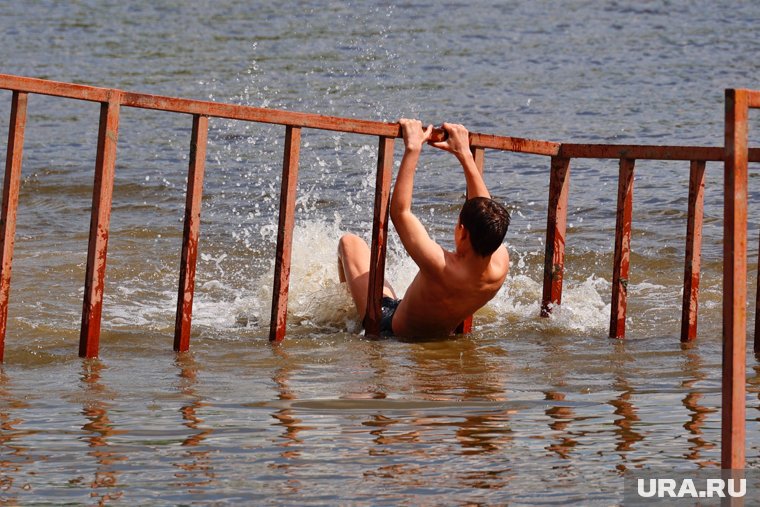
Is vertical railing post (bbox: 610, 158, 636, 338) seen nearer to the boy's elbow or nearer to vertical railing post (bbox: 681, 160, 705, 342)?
vertical railing post (bbox: 681, 160, 705, 342)

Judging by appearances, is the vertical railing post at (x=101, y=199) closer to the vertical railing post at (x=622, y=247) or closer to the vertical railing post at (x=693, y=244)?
the vertical railing post at (x=622, y=247)

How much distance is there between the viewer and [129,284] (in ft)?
33.2

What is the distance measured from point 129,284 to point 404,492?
572 centimetres

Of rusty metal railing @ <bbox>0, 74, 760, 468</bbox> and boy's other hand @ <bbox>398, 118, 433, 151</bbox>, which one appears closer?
rusty metal railing @ <bbox>0, 74, 760, 468</bbox>

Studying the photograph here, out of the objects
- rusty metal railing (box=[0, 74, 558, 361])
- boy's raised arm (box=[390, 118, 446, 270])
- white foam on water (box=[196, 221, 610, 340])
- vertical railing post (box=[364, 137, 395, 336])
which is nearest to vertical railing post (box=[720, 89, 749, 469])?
boy's raised arm (box=[390, 118, 446, 270])

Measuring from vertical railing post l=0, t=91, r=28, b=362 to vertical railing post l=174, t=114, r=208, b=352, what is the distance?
88 centimetres

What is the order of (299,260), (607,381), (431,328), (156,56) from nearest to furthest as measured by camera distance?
(607,381)
(431,328)
(299,260)
(156,56)

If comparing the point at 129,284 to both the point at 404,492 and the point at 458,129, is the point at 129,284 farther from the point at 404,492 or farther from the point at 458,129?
the point at 404,492

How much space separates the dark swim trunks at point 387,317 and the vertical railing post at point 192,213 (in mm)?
1348

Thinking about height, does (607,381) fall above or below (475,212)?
below

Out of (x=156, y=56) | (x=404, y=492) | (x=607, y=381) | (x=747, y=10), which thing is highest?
(x=747, y=10)

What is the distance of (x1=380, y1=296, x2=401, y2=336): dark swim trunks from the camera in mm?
8016

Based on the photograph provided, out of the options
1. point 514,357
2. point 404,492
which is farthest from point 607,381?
point 404,492

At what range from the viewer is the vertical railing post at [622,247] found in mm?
7754
